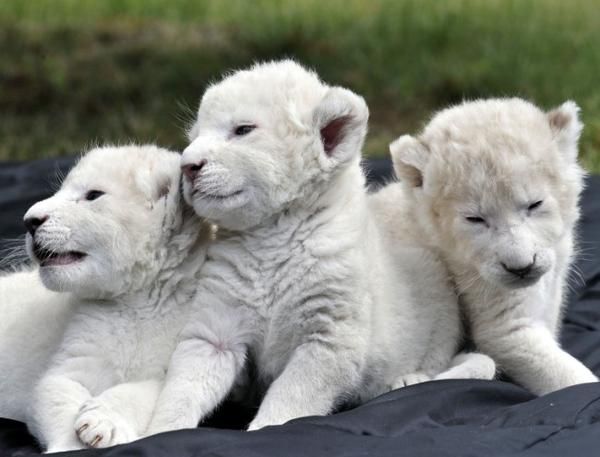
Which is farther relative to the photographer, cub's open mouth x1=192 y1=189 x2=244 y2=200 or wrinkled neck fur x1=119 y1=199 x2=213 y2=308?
Result: wrinkled neck fur x1=119 y1=199 x2=213 y2=308

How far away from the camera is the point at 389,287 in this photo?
4.02 m

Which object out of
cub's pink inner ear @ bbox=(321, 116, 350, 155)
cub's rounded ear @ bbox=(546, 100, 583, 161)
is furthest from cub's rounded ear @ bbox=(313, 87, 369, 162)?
cub's rounded ear @ bbox=(546, 100, 583, 161)

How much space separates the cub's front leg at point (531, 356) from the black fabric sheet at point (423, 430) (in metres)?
0.14

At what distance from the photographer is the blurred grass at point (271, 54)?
31.1 feet

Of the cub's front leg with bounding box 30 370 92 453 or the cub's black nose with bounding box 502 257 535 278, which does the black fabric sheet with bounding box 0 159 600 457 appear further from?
the cub's black nose with bounding box 502 257 535 278

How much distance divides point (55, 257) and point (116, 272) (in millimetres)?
211

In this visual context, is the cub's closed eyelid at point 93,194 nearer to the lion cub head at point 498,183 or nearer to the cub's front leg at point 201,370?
the cub's front leg at point 201,370

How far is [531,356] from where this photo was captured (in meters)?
4.05

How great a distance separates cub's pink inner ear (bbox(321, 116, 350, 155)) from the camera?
381 cm

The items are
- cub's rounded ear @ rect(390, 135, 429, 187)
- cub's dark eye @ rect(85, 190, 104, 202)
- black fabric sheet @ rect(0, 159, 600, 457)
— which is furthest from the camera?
cub's rounded ear @ rect(390, 135, 429, 187)

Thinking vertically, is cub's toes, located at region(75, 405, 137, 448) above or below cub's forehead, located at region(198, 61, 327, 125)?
below

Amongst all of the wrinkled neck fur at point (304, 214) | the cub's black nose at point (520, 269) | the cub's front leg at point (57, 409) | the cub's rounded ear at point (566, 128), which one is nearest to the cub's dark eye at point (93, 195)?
the wrinkled neck fur at point (304, 214)

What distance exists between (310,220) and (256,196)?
9.9 inches

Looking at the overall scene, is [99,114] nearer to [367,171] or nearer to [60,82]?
[60,82]
